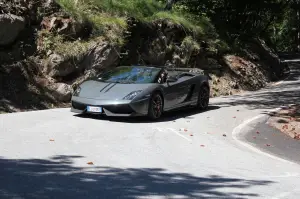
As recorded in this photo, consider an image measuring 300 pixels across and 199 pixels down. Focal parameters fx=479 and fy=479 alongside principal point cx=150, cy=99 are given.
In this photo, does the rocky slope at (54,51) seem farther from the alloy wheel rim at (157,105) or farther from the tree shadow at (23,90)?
the alloy wheel rim at (157,105)

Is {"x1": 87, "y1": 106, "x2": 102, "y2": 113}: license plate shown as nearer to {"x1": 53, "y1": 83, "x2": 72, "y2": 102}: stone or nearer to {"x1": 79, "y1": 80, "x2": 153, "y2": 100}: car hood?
{"x1": 79, "y1": 80, "x2": 153, "y2": 100}: car hood

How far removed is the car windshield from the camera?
11544 millimetres

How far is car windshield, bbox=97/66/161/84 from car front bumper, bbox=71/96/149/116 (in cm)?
87

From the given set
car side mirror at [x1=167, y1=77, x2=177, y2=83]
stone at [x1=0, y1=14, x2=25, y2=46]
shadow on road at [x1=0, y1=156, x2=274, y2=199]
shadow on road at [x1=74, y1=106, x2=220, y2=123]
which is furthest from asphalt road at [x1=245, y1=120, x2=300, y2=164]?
stone at [x1=0, y1=14, x2=25, y2=46]

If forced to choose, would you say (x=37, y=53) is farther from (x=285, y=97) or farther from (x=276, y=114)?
(x=285, y=97)

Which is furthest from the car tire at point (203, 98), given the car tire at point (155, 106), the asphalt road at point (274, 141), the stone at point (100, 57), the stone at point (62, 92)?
the stone at point (62, 92)

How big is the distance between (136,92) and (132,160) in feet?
12.9

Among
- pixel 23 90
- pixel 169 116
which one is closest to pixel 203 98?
pixel 169 116

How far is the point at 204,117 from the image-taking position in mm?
12500

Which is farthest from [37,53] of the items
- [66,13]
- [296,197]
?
[296,197]

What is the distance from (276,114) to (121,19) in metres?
6.31

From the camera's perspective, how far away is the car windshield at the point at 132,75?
11.5 meters

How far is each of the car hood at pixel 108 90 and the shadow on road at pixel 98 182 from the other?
13.7 ft

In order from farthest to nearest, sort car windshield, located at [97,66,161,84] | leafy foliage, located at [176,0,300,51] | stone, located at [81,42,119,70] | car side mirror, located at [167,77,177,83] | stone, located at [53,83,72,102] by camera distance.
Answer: leafy foliage, located at [176,0,300,51]
stone, located at [81,42,119,70]
stone, located at [53,83,72,102]
car side mirror, located at [167,77,177,83]
car windshield, located at [97,66,161,84]
